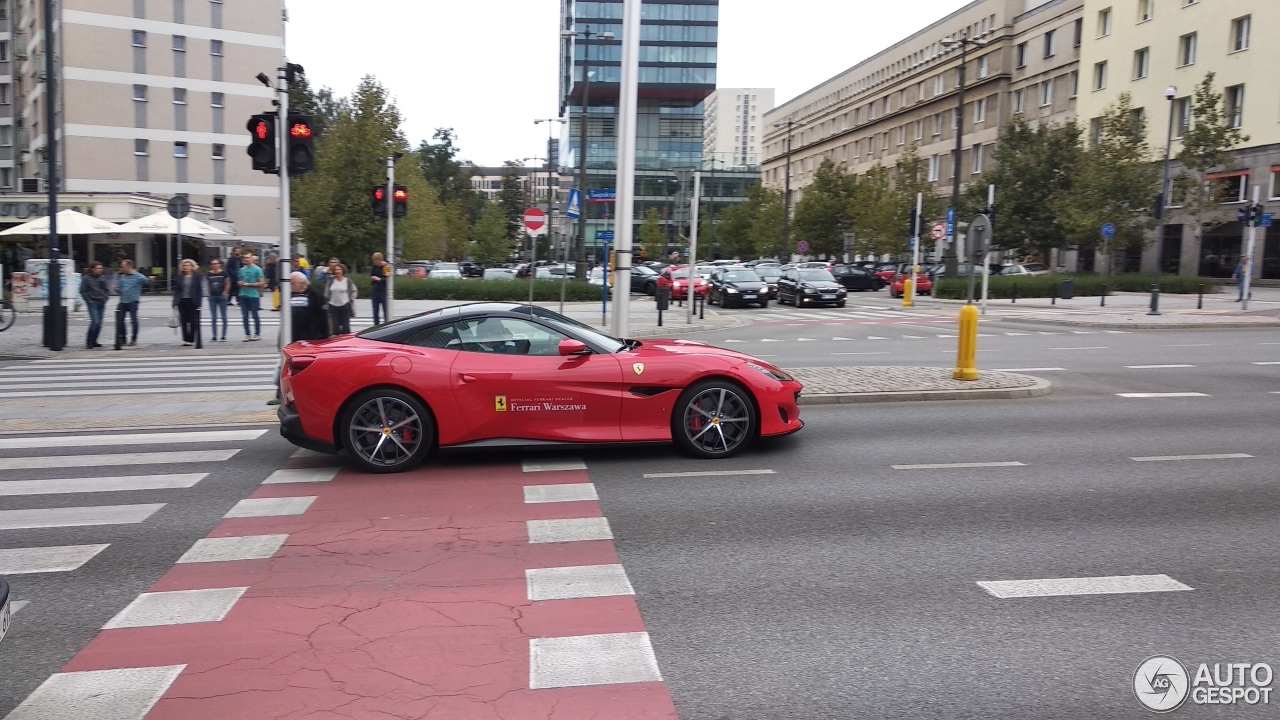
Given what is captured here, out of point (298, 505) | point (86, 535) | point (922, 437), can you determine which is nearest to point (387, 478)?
point (298, 505)

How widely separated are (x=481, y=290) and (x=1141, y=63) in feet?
126

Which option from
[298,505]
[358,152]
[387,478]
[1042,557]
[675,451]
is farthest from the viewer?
[358,152]

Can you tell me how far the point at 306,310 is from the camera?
1332cm

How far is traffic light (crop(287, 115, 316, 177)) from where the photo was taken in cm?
1223

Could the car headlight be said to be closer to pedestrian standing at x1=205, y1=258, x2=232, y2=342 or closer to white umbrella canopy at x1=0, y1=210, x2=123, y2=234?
pedestrian standing at x1=205, y1=258, x2=232, y2=342

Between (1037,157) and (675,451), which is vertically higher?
(1037,157)

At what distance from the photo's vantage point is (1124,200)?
1555 inches

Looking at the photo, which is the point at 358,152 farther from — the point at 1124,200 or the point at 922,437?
the point at 922,437

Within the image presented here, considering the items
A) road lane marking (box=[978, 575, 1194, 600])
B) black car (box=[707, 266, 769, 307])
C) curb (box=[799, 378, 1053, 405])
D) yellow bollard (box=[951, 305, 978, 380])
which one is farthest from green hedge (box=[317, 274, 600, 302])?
road lane marking (box=[978, 575, 1194, 600])

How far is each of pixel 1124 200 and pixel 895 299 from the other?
34.6ft

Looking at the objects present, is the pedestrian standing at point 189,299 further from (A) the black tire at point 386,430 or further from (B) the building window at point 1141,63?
(B) the building window at point 1141,63

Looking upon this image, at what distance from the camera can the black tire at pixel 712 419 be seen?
8498mm

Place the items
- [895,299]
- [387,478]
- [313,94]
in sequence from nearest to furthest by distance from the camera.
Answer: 1. [387,478]
2. [895,299]
3. [313,94]

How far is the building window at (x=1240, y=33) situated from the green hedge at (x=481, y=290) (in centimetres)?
3211
